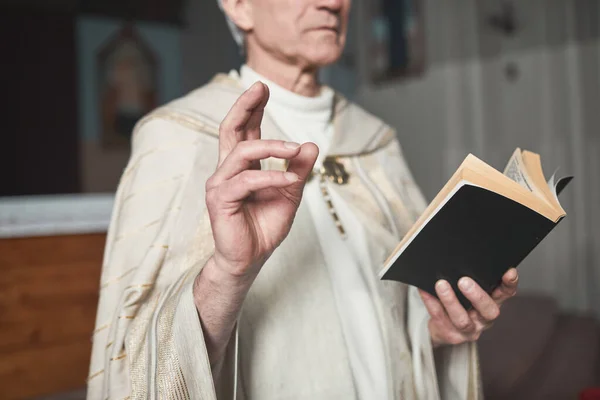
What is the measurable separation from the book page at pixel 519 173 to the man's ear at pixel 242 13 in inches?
29.0

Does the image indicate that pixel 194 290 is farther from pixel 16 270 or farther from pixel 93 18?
pixel 93 18

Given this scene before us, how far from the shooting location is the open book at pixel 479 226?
1.03 metres

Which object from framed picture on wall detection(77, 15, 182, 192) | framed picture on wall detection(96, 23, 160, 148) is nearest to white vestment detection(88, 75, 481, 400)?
framed picture on wall detection(77, 15, 182, 192)

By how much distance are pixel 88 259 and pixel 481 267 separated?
206 centimetres

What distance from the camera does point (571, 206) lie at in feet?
12.2

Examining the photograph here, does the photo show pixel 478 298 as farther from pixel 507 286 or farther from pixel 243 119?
pixel 243 119

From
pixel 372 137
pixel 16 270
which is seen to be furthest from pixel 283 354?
pixel 16 270

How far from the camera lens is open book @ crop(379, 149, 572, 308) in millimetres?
1034

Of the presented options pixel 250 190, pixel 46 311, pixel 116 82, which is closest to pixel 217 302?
pixel 250 190

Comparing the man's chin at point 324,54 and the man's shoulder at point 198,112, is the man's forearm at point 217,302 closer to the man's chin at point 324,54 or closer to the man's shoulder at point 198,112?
the man's shoulder at point 198,112

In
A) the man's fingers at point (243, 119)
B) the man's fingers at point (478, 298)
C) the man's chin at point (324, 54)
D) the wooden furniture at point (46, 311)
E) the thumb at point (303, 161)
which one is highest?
the man's chin at point (324, 54)

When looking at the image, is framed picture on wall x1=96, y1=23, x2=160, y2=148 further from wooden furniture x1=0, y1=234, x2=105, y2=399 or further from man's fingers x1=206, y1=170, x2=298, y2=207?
man's fingers x1=206, y1=170, x2=298, y2=207

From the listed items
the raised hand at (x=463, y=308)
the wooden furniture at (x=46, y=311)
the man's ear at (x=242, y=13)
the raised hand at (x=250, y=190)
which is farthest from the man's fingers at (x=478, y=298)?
the wooden furniture at (x=46, y=311)

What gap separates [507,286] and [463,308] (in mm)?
103
